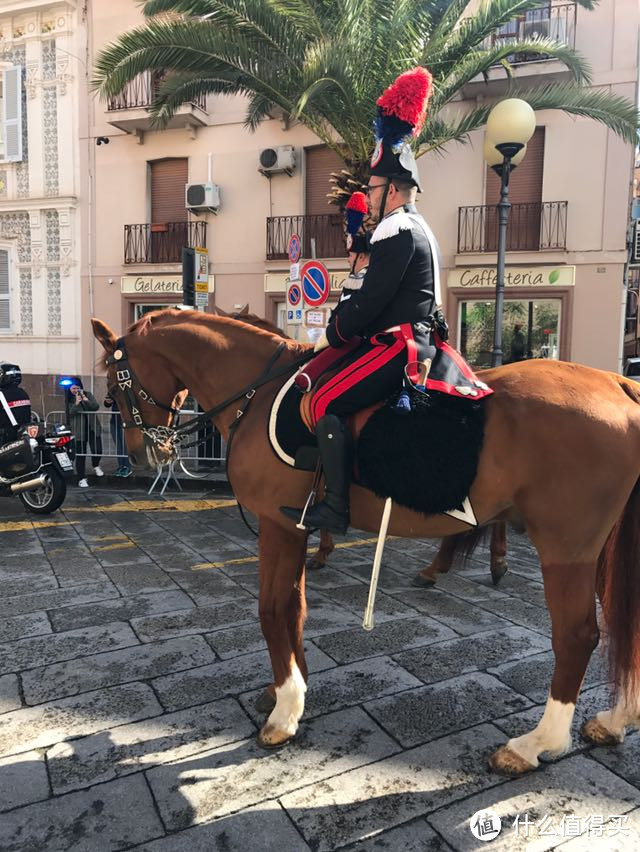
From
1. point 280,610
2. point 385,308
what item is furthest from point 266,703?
point 385,308

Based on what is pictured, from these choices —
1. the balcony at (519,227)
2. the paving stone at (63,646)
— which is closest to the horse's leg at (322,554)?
the paving stone at (63,646)

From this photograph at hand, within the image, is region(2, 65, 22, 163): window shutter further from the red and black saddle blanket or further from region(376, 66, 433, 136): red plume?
the red and black saddle blanket

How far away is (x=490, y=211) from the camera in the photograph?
46.0ft

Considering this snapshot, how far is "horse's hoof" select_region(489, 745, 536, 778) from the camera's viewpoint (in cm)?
263

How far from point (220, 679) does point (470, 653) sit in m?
1.48

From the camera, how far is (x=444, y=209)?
14.4 m

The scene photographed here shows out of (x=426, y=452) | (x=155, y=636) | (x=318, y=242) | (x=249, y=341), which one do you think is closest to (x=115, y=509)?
(x=155, y=636)

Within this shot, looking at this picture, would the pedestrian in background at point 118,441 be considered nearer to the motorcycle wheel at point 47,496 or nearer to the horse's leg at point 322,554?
the motorcycle wheel at point 47,496

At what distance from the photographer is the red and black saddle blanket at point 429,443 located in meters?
2.62

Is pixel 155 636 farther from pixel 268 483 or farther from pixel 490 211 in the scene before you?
pixel 490 211

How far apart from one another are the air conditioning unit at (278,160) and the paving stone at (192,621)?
13.0 m

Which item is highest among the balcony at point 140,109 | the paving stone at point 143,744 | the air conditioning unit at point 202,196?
the balcony at point 140,109

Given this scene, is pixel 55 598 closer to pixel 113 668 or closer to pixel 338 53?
pixel 113 668

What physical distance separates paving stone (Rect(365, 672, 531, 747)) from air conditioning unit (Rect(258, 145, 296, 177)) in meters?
14.0
